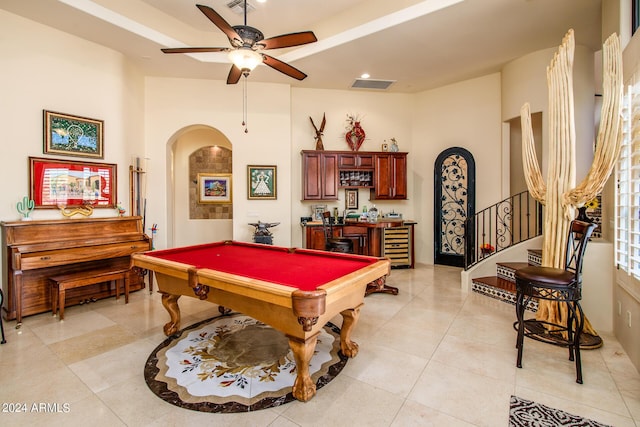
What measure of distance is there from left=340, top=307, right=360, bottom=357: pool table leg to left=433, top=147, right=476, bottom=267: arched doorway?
4364 millimetres

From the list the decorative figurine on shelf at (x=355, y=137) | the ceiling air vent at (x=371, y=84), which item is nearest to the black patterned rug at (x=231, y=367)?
the decorative figurine on shelf at (x=355, y=137)

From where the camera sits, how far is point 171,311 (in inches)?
119

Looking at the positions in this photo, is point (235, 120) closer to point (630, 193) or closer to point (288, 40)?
point (288, 40)

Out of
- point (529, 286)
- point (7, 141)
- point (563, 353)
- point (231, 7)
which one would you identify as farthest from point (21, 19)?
point (563, 353)

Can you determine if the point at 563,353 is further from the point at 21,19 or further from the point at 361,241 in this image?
the point at 21,19

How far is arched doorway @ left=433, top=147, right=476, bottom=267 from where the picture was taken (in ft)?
19.8

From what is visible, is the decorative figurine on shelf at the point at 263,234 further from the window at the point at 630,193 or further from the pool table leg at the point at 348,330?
the window at the point at 630,193

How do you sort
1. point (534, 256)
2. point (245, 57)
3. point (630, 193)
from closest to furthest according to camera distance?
point (630, 193), point (245, 57), point (534, 256)

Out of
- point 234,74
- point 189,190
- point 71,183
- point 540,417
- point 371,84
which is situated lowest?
point 540,417

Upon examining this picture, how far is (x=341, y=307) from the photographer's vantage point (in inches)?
89.4

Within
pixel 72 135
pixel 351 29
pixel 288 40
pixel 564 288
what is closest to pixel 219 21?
pixel 288 40

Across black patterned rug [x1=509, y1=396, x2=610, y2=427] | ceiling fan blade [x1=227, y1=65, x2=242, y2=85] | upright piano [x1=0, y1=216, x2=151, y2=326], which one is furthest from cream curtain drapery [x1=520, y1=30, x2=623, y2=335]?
upright piano [x1=0, y1=216, x2=151, y2=326]

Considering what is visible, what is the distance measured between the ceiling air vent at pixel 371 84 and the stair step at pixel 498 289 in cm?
409

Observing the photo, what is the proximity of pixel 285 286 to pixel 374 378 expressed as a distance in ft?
3.75
